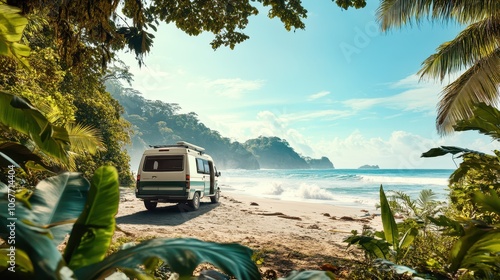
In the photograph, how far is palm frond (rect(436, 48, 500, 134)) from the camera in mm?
11664

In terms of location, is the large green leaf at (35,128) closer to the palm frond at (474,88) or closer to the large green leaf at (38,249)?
the large green leaf at (38,249)

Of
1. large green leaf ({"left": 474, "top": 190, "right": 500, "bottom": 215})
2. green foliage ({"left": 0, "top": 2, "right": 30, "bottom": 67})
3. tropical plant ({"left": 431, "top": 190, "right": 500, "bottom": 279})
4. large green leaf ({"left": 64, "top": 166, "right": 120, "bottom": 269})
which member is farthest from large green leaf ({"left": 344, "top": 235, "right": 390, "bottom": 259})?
green foliage ({"left": 0, "top": 2, "right": 30, "bottom": 67})

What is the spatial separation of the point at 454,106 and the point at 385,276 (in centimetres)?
1126

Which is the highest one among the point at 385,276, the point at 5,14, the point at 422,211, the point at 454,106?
the point at 454,106

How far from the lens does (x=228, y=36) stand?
9.75m

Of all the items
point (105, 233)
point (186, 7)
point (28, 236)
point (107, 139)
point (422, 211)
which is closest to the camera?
point (28, 236)

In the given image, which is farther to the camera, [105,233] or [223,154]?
[223,154]

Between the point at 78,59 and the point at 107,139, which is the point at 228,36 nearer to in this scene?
the point at 78,59

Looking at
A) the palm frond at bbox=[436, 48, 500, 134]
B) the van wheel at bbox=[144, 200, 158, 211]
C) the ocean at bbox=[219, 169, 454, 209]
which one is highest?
the palm frond at bbox=[436, 48, 500, 134]

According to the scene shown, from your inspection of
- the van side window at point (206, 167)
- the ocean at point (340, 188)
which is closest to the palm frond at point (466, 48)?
the ocean at point (340, 188)

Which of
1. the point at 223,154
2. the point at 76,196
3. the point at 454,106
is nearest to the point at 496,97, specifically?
the point at 454,106

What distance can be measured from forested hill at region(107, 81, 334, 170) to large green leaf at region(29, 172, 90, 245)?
4068 inches

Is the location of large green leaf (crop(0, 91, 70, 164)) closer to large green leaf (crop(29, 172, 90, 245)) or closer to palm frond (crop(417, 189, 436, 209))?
large green leaf (crop(29, 172, 90, 245))

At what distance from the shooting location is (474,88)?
38.9 ft
